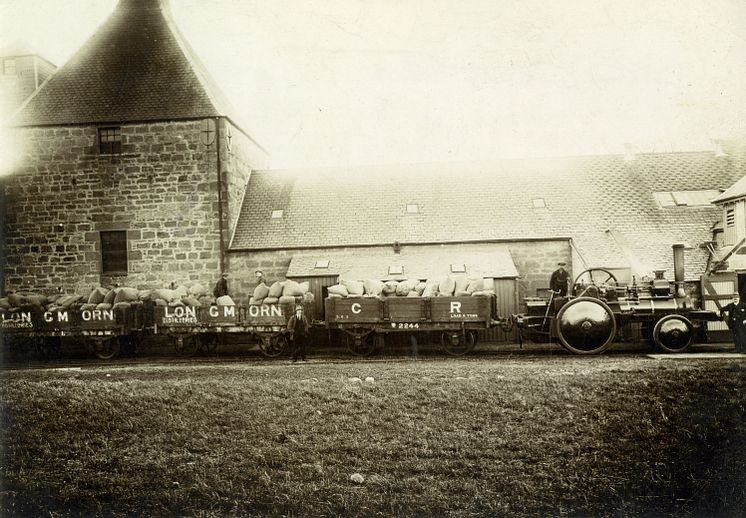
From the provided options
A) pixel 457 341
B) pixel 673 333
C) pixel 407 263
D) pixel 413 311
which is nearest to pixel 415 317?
pixel 413 311

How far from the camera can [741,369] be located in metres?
9.32

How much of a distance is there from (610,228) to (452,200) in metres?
5.07

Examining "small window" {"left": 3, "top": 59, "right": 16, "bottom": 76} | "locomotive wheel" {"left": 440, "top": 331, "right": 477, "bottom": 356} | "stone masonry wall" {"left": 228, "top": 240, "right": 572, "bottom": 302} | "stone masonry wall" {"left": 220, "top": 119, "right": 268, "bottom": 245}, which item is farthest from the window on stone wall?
"locomotive wheel" {"left": 440, "top": 331, "right": 477, "bottom": 356}

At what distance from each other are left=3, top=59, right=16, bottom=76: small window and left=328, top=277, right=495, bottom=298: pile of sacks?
14.2 meters

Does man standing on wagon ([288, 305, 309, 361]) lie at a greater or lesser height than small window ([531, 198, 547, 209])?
lesser

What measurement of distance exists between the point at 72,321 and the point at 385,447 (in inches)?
449

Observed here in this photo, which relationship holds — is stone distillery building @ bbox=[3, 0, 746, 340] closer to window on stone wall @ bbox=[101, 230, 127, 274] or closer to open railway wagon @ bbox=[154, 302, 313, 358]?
window on stone wall @ bbox=[101, 230, 127, 274]

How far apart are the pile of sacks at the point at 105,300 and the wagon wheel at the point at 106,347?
0.87 m

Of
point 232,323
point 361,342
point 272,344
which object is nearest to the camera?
point 361,342

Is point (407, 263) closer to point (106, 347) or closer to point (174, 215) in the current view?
point (174, 215)

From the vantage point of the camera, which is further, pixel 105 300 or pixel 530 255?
pixel 530 255

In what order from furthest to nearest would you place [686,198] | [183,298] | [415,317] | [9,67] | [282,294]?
[9,67] → [686,198] → [183,298] → [282,294] → [415,317]

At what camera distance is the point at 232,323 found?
45.7 ft

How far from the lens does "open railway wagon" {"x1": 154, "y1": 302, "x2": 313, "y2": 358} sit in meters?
13.8
